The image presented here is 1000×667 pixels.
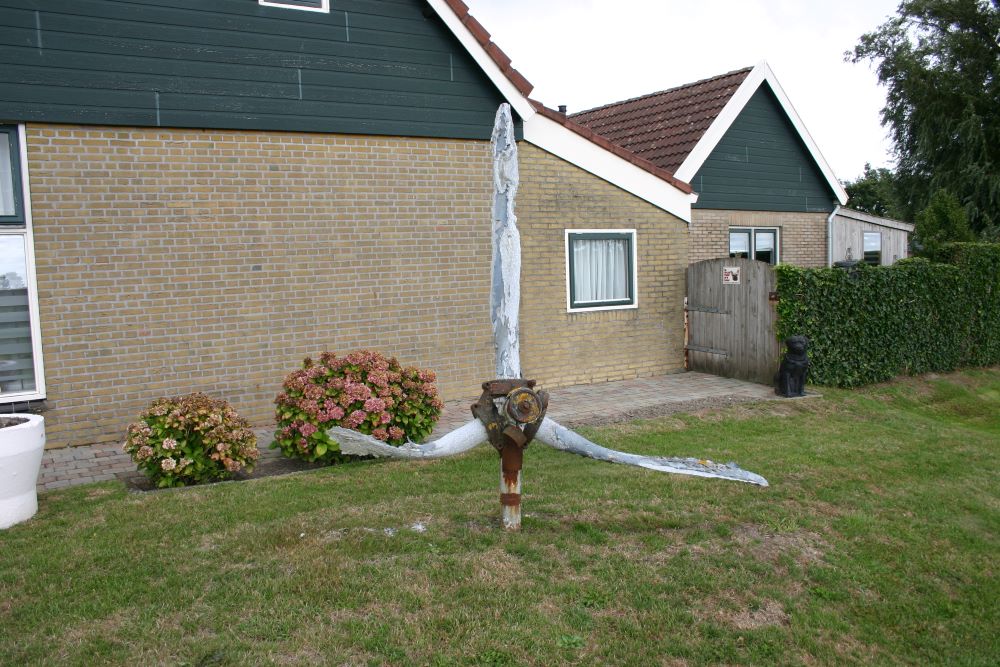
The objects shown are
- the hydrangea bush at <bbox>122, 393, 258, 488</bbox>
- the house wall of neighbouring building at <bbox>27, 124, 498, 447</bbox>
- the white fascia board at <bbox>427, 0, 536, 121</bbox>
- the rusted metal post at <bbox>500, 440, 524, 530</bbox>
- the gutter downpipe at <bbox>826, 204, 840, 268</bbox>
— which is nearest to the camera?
the rusted metal post at <bbox>500, 440, 524, 530</bbox>

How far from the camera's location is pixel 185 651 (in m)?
4.38

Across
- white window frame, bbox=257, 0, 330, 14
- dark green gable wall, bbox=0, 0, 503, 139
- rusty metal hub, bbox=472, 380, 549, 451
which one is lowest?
rusty metal hub, bbox=472, 380, 549, 451

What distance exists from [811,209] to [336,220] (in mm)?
10766

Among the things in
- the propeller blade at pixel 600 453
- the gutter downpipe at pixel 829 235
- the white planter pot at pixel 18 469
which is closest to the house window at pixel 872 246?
the gutter downpipe at pixel 829 235

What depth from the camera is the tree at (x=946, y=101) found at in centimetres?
2931

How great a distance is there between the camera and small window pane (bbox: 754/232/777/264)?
16.4m

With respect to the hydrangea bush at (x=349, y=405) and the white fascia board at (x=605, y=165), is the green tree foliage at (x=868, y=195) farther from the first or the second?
the hydrangea bush at (x=349, y=405)

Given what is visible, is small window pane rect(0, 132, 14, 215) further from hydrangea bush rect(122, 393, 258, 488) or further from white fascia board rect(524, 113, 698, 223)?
white fascia board rect(524, 113, 698, 223)

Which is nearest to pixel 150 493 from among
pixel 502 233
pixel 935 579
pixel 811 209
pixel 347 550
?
pixel 347 550

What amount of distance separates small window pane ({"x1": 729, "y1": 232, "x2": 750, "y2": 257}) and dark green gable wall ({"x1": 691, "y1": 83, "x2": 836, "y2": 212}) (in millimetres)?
497

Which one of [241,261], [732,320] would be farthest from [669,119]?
[241,261]

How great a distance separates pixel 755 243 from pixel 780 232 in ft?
2.41

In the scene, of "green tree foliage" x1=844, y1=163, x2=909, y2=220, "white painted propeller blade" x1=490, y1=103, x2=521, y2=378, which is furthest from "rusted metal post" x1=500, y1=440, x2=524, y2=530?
"green tree foliage" x1=844, y1=163, x2=909, y2=220

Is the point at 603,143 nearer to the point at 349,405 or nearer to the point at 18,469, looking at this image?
the point at 349,405
